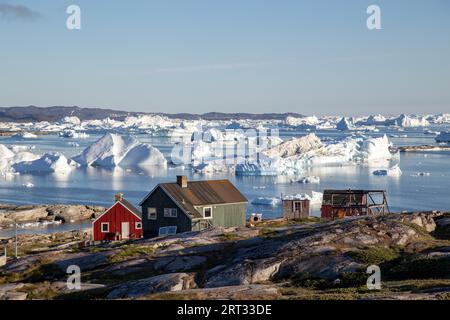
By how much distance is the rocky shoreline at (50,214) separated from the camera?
2029 inches

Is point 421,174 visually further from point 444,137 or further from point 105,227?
point 444,137

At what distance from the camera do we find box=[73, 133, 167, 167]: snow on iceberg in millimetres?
92756

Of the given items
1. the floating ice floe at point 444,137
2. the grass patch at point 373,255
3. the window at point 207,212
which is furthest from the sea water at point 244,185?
the floating ice floe at point 444,137

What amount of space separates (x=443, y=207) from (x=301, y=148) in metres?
45.8

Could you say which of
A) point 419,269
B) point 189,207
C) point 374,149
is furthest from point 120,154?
point 419,269

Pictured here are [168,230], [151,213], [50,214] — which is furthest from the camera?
[50,214]

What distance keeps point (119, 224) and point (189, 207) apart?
545 centimetres

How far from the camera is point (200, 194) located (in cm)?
2873

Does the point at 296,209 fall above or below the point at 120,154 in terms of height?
below

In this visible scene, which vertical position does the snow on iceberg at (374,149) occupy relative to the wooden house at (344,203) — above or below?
above

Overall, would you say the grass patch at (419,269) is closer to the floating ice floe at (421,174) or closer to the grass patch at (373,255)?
the grass patch at (373,255)

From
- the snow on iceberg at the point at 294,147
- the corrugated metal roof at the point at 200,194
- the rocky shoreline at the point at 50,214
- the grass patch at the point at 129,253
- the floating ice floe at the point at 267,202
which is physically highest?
the snow on iceberg at the point at 294,147
